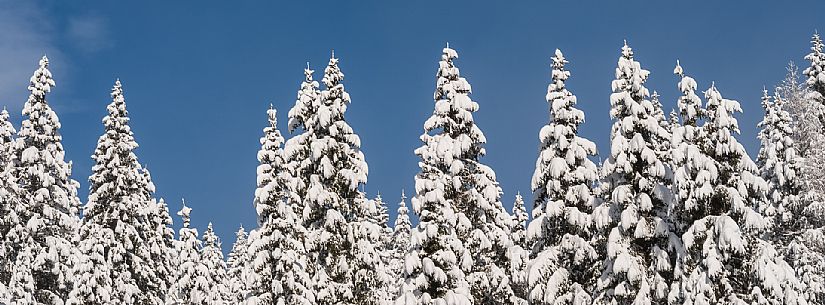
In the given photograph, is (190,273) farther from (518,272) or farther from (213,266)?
(518,272)

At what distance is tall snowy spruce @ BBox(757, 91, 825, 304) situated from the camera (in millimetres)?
43625

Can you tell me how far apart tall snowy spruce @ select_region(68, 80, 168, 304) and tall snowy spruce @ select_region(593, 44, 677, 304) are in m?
26.4

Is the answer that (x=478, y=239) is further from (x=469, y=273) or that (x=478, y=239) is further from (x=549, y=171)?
(x=549, y=171)

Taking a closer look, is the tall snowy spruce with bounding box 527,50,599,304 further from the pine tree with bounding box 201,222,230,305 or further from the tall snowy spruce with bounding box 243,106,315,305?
the pine tree with bounding box 201,222,230,305

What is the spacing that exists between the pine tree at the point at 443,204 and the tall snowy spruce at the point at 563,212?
271 centimetres

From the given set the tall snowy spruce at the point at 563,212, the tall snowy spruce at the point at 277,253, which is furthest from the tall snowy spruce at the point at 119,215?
the tall snowy spruce at the point at 563,212

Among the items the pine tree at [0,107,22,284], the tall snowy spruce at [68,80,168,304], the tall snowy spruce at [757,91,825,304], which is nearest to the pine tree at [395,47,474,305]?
the tall snowy spruce at [757,91,825,304]

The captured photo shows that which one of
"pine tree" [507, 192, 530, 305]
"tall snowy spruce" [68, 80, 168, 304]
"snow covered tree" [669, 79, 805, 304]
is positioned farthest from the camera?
"tall snowy spruce" [68, 80, 168, 304]

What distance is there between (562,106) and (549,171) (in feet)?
8.78

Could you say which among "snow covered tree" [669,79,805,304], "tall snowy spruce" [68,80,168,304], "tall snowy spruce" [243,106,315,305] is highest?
"tall snowy spruce" [68,80,168,304]

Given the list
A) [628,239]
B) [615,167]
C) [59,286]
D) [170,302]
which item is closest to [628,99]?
[615,167]

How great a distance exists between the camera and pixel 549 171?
119ft

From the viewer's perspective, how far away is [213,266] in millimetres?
69000

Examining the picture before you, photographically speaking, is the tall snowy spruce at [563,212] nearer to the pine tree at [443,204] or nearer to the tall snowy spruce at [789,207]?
the pine tree at [443,204]
